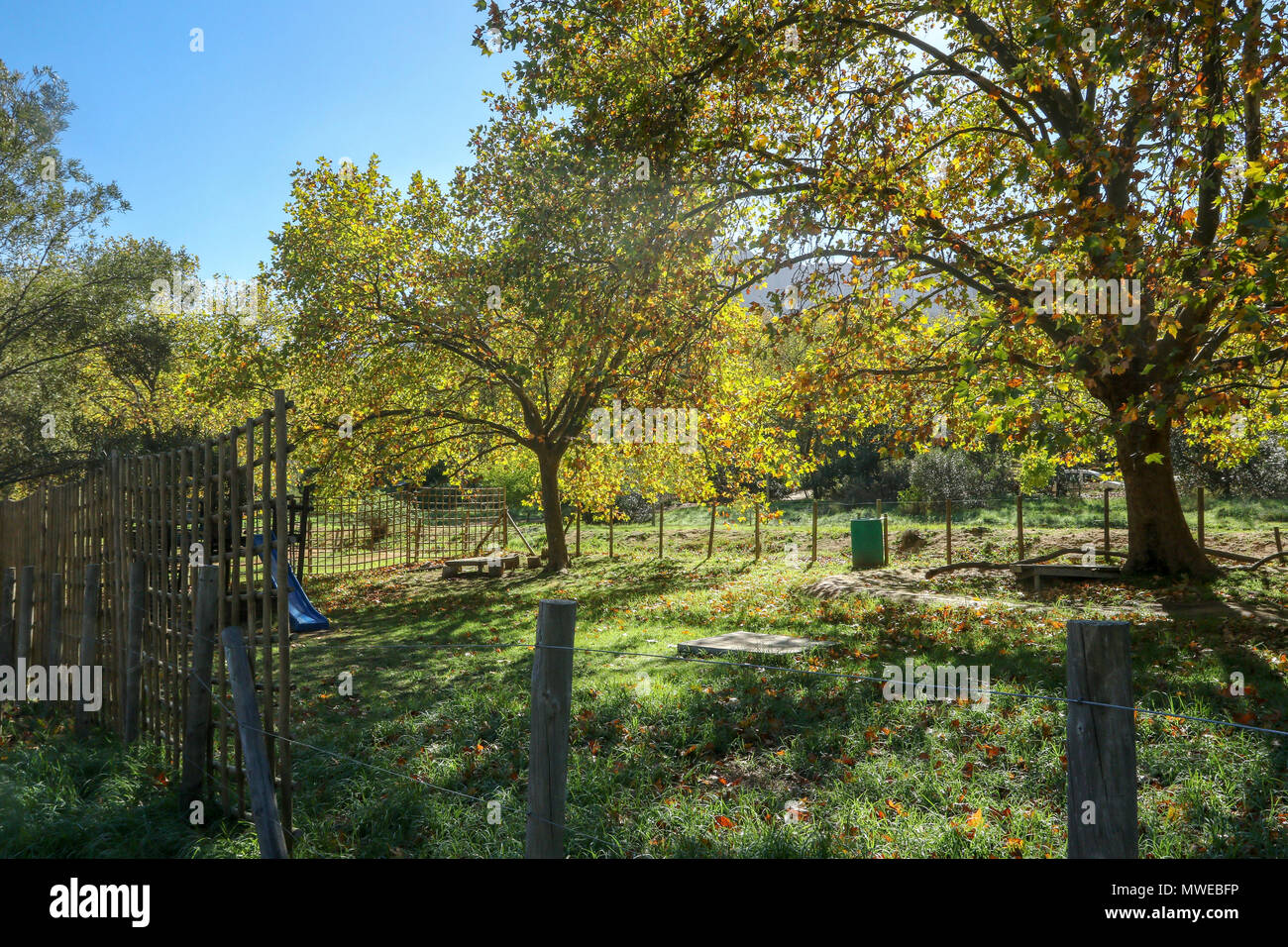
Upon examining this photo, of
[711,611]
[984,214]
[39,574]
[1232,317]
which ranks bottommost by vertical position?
[711,611]

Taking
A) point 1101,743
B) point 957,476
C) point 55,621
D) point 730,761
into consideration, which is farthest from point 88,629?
point 957,476

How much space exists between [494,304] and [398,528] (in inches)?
424

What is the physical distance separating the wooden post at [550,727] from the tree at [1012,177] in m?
5.51

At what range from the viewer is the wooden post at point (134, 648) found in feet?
18.6

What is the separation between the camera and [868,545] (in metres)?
17.5

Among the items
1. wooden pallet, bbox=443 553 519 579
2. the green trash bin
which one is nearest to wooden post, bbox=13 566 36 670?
wooden pallet, bbox=443 553 519 579

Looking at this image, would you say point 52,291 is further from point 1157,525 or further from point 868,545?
point 1157,525

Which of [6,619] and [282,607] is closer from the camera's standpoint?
[282,607]

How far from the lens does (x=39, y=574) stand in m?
7.96

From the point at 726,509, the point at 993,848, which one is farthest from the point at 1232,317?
the point at 726,509

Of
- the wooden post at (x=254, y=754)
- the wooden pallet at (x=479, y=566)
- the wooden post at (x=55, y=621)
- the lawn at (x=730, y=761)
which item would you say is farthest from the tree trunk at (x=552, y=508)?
the wooden post at (x=254, y=754)

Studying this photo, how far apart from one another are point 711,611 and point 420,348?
337 inches

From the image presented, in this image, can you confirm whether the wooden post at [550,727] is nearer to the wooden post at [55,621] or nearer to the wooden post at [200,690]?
the wooden post at [200,690]
